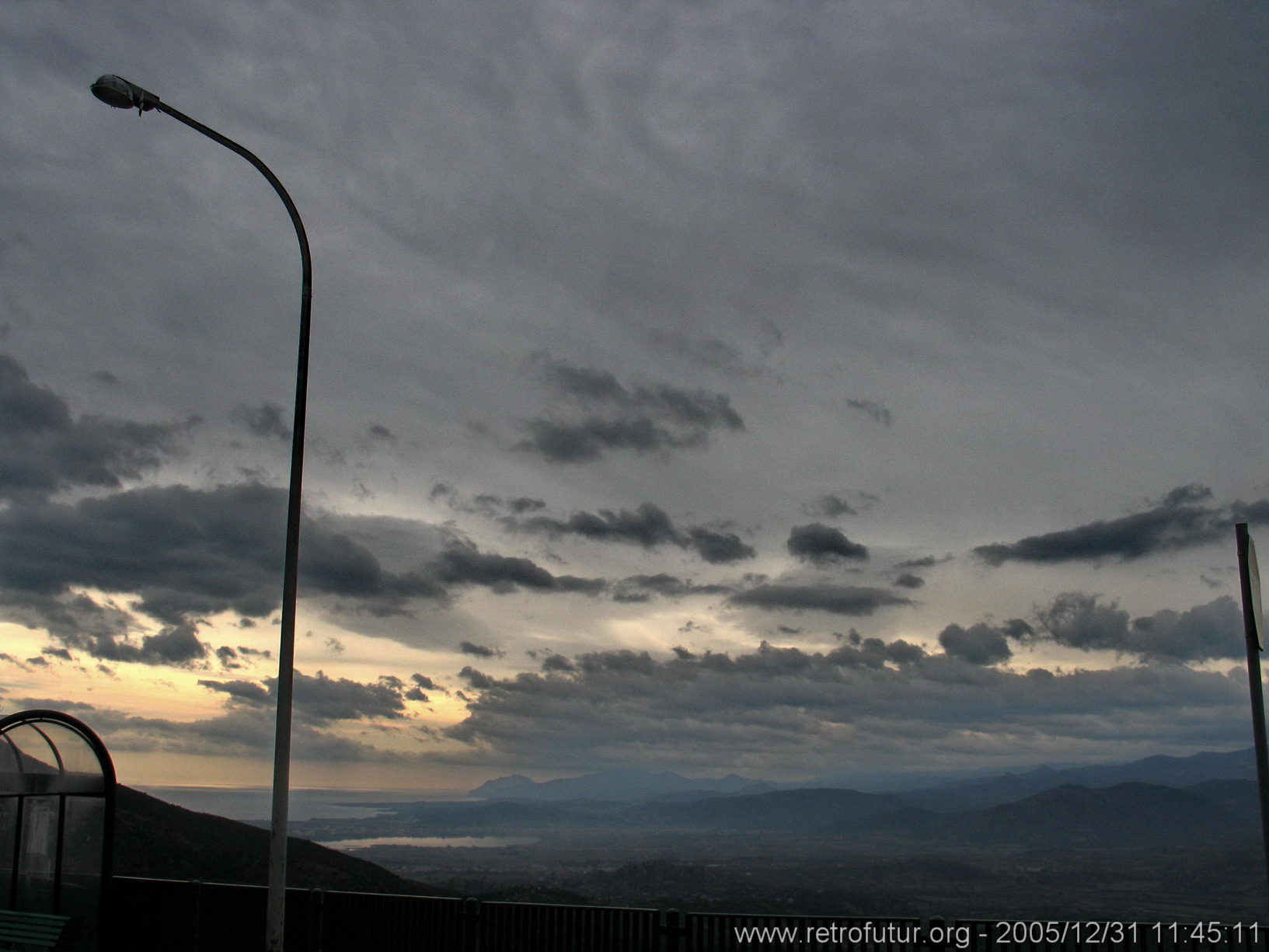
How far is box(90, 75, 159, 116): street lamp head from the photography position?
12438mm

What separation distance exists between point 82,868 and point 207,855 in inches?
2115

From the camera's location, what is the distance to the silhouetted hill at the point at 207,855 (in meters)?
59.2

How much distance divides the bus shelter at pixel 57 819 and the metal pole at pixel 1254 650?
16.3m

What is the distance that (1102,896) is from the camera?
600ft

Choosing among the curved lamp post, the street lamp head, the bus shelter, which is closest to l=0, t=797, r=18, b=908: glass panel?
the bus shelter

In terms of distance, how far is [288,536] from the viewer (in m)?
14.0

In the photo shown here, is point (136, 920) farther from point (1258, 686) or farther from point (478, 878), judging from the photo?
point (478, 878)

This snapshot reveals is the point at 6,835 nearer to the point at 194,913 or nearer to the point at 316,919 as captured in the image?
the point at 194,913

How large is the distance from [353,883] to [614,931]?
155ft

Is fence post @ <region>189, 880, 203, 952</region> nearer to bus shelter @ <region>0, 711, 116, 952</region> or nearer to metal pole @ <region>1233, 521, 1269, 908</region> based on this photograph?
bus shelter @ <region>0, 711, 116, 952</region>

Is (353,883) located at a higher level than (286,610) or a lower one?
lower

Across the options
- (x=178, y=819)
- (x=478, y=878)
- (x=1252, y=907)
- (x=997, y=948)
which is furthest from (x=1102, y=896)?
(x=997, y=948)

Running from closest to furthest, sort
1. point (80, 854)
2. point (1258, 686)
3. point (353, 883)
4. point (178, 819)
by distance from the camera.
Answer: point (1258, 686), point (80, 854), point (353, 883), point (178, 819)

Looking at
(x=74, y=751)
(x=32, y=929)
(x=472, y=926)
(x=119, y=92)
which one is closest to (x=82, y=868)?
(x=32, y=929)
